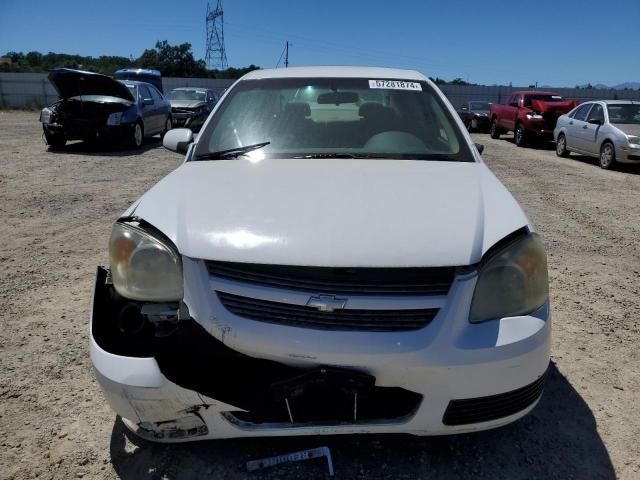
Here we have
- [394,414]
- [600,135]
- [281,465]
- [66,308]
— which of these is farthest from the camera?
[600,135]

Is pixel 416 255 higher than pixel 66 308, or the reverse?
pixel 416 255

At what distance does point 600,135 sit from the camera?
11.2m

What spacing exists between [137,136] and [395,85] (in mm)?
10175

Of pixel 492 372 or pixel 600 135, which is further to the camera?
pixel 600 135

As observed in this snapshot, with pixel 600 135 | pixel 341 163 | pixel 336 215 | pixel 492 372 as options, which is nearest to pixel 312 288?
pixel 336 215

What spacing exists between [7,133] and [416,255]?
1647 cm

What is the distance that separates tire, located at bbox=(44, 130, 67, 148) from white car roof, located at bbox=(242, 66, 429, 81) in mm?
9425

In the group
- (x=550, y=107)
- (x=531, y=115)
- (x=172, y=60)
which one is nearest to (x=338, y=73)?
(x=531, y=115)

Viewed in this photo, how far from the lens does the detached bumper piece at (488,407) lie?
182 cm

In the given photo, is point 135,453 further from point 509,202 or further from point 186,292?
point 509,202

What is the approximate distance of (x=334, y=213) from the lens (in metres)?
1.96

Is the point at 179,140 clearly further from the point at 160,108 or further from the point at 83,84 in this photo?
the point at 160,108

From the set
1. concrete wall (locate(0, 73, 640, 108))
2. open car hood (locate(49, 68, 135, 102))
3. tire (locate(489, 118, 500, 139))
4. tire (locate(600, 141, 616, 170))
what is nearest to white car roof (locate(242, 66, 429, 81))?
open car hood (locate(49, 68, 135, 102))

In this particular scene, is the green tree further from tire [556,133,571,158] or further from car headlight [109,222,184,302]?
car headlight [109,222,184,302]
